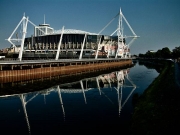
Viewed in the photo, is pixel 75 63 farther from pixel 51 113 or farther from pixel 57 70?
pixel 51 113

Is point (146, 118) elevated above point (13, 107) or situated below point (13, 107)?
above

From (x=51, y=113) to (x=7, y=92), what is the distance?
47.7 ft

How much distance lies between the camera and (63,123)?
60.5ft

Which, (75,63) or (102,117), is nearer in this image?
(102,117)

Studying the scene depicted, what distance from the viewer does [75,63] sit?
250 ft

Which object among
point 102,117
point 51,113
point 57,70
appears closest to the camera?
point 102,117

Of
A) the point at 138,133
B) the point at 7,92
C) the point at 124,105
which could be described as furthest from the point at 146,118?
the point at 7,92

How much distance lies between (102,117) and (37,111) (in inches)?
312

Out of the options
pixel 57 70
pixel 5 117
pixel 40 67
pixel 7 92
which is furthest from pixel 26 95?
pixel 57 70

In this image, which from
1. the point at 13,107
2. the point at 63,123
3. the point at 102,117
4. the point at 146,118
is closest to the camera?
the point at 146,118

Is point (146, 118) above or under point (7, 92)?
above

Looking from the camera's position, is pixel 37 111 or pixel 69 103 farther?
pixel 69 103

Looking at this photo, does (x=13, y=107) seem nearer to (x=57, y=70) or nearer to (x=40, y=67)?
(x=40, y=67)

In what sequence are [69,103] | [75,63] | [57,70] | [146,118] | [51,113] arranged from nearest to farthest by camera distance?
[146,118], [51,113], [69,103], [57,70], [75,63]
